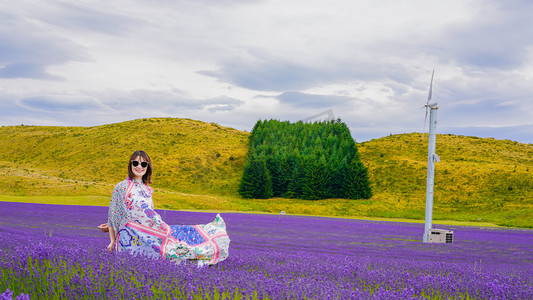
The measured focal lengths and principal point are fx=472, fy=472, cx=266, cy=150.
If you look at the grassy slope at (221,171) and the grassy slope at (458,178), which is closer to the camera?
the grassy slope at (221,171)

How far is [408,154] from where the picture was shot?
93062mm

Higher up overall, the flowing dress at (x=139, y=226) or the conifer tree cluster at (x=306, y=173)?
the conifer tree cluster at (x=306, y=173)

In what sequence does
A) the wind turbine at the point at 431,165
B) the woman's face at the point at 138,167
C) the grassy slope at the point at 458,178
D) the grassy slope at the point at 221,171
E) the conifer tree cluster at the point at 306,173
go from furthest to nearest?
the conifer tree cluster at the point at 306,173 → the grassy slope at the point at 458,178 → the grassy slope at the point at 221,171 → the wind turbine at the point at 431,165 → the woman's face at the point at 138,167

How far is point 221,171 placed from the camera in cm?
9169

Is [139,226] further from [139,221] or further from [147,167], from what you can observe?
[147,167]

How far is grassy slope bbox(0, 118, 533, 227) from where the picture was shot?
54.1m

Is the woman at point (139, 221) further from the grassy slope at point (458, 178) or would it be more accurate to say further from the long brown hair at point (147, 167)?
the grassy slope at point (458, 178)

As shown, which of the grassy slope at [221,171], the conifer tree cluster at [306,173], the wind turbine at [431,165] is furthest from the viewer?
the conifer tree cluster at [306,173]

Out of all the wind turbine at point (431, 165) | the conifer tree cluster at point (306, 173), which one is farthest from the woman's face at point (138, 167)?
the conifer tree cluster at point (306, 173)

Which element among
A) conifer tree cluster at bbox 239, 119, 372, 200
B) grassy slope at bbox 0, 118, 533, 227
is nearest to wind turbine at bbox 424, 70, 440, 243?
grassy slope at bbox 0, 118, 533, 227

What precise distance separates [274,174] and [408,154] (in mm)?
33358

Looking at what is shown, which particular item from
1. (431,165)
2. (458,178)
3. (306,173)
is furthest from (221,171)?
(431,165)

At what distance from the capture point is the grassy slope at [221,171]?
5406 cm

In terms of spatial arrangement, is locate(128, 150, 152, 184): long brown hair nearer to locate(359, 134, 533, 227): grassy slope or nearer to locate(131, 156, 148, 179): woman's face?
locate(131, 156, 148, 179): woman's face
